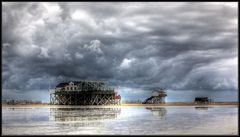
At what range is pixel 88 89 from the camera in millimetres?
91375

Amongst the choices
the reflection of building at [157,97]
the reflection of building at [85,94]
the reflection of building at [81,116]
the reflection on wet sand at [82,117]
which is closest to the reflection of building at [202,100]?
the reflection of building at [157,97]

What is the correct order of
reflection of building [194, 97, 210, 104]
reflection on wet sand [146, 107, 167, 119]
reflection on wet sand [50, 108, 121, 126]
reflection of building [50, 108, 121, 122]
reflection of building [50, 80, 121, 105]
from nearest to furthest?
reflection on wet sand [50, 108, 121, 126] < reflection of building [50, 108, 121, 122] < reflection on wet sand [146, 107, 167, 119] < reflection of building [50, 80, 121, 105] < reflection of building [194, 97, 210, 104]

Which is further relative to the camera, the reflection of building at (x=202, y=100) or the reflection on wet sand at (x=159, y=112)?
the reflection of building at (x=202, y=100)

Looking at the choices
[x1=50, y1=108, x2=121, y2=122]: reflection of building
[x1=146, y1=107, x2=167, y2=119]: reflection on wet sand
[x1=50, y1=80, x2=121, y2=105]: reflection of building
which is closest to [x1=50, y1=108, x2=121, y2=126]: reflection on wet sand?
[x1=50, y1=108, x2=121, y2=122]: reflection of building

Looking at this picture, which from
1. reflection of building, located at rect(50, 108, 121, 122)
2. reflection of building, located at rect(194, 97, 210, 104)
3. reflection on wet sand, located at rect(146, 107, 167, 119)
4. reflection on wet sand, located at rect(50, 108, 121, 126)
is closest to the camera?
reflection on wet sand, located at rect(50, 108, 121, 126)

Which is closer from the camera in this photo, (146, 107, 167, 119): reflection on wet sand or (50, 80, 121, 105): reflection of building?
(146, 107, 167, 119): reflection on wet sand

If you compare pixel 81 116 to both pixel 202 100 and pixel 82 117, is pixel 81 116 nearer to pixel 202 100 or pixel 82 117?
pixel 82 117

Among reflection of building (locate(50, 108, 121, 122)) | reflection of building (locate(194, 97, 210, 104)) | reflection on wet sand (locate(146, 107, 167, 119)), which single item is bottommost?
reflection on wet sand (locate(146, 107, 167, 119))

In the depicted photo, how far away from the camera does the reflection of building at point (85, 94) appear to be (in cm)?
9094

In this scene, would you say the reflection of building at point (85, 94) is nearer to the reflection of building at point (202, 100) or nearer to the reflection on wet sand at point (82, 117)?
the reflection of building at point (202, 100)

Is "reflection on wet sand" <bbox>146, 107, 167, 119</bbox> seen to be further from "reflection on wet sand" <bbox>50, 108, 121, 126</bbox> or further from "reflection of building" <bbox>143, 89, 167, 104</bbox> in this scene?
"reflection of building" <bbox>143, 89, 167, 104</bbox>

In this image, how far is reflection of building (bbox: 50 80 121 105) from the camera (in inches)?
3580

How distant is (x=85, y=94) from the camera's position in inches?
3573

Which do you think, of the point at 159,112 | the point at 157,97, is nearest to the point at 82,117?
the point at 159,112
